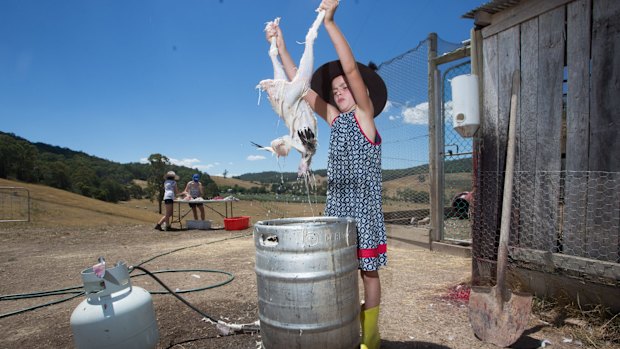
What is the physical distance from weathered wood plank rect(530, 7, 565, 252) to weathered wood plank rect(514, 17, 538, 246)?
42 millimetres

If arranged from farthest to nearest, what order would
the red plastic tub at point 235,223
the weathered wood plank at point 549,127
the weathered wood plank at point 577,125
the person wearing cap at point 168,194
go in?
the person wearing cap at point 168,194
the red plastic tub at point 235,223
the weathered wood plank at point 549,127
the weathered wood plank at point 577,125

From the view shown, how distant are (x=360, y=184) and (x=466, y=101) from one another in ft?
6.95

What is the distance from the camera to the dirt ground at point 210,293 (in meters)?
2.70

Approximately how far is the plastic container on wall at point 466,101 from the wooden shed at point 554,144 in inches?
6.5

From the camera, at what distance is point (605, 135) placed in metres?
2.70

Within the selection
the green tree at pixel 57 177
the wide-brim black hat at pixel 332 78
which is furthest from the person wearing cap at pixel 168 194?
the green tree at pixel 57 177

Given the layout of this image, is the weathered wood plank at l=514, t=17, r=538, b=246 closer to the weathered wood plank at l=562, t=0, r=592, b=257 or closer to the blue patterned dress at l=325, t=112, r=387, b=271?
the weathered wood plank at l=562, t=0, r=592, b=257

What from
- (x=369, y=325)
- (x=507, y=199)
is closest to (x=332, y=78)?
(x=369, y=325)

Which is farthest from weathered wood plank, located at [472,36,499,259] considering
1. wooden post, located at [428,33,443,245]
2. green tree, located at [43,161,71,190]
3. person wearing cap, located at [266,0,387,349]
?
green tree, located at [43,161,71,190]

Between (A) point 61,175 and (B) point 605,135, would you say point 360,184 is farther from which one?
(A) point 61,175

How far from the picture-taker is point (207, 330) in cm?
289

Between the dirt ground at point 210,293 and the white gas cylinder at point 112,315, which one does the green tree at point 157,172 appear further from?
the white gas cylinder at point 112,315

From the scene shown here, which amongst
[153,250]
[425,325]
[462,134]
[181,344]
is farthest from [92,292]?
[153,250]

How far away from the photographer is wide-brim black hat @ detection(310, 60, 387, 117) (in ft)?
6.96
